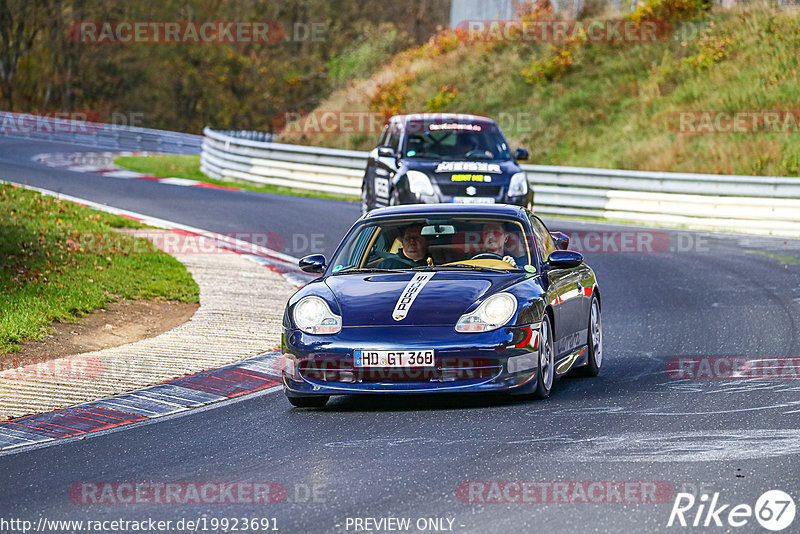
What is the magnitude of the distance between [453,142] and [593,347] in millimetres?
9131

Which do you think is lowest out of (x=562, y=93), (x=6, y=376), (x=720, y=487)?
(x=6, y=376)

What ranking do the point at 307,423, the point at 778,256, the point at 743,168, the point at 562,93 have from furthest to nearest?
the point at 562,93, the point at 743,168, the point at 778,256, the point at 307,423

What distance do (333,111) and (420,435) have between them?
31.6 metres

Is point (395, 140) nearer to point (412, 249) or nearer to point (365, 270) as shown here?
point (412, 249)

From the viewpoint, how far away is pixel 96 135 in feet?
142

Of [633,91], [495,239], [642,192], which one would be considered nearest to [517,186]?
[642,192]

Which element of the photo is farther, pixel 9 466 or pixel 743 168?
pixel 743 168

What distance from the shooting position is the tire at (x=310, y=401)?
8570 mm

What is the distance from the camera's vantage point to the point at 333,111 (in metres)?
38.3

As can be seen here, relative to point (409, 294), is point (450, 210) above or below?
above

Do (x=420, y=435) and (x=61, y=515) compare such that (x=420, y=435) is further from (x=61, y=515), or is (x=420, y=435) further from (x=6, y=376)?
(x=6, y=376)

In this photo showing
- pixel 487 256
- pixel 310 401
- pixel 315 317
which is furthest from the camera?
pixel 487 256

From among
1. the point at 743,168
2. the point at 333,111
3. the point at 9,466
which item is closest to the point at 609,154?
the point at 743,168

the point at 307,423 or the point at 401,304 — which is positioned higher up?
the point at 401,304
